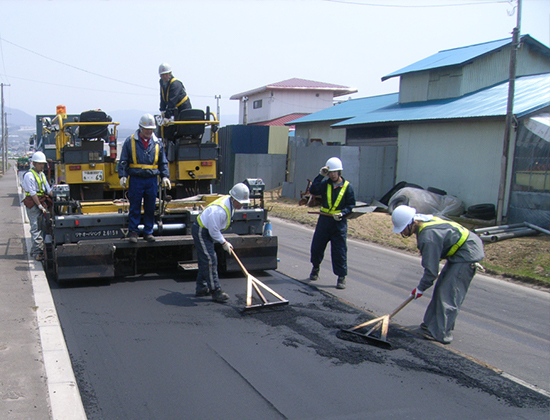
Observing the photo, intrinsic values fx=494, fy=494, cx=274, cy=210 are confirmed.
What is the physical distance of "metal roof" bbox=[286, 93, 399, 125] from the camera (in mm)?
23234

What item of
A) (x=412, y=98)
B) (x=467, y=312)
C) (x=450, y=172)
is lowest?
(x=467, y=312)

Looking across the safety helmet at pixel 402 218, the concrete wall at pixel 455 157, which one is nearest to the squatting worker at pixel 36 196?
the safety helmet at pixel 402 218

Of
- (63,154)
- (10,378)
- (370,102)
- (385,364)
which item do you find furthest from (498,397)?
(370,102)

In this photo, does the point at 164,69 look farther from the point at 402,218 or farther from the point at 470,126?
the point at 470,126

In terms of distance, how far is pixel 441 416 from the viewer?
377 cm

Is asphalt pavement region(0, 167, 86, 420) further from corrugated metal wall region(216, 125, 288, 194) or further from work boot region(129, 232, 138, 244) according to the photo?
corrugated metal wall region(216, 125, 288, 194)

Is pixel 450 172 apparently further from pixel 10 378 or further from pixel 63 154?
pixel 10 378

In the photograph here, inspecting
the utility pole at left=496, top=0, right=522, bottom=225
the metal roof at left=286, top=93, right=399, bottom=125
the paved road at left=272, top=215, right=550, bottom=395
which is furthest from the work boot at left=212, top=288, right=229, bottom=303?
the metal roof at left=286, top=93, right=399, bottom=125

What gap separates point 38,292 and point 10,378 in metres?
2.60

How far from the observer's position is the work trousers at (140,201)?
699 cm

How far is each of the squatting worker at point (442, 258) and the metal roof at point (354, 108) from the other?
17.8 m

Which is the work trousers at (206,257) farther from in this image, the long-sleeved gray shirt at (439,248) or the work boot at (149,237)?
the long-sleeved gray shirt at (439,248)

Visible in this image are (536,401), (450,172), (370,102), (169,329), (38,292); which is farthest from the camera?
(370,102)

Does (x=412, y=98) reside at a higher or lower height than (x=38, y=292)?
higher
